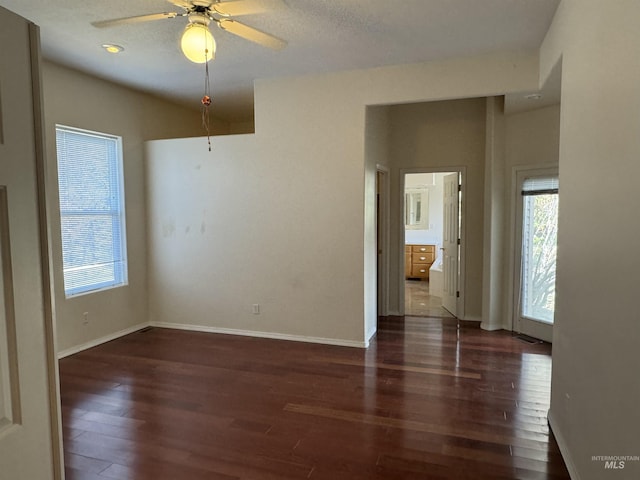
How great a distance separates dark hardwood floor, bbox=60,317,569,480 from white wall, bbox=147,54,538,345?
48 cm

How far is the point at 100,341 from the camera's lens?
4738 millimetres

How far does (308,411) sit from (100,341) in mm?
2916

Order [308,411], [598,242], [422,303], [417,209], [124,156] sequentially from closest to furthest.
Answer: [598,242]
[308,411]
[124,156]
[422,303]
[417,209]

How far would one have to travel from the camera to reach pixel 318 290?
15.3ft

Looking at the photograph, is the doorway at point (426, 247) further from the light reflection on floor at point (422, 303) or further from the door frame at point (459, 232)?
the door frame at point (459, 232)

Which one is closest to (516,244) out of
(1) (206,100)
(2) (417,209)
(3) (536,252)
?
(3) (536,252)

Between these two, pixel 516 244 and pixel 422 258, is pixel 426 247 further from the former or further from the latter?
pixel 516 244

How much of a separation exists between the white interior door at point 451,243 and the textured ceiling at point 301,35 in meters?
Result: 2.25

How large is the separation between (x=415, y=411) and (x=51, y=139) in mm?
4149

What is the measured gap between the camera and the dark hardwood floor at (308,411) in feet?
8.07

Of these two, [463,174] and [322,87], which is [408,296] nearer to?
[463,174]

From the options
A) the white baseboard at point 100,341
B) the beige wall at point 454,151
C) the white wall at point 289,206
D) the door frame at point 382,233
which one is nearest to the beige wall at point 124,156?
the white baseboard at point 100,341

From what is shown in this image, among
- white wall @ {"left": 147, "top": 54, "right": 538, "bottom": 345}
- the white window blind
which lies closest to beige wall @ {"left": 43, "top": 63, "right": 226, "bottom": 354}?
white wall @ {"left": 147, "top": 54, "right": 538, "bottom": 345}

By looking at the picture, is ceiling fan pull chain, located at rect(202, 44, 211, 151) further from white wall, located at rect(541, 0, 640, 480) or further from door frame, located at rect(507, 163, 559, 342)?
door frame, located at rect(507, 163, 559, 342)
